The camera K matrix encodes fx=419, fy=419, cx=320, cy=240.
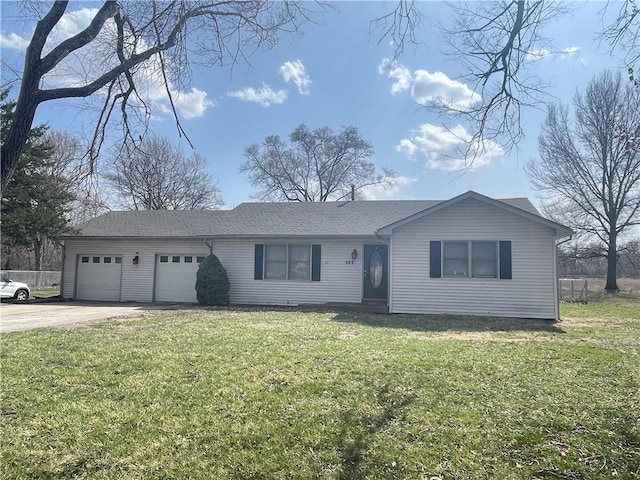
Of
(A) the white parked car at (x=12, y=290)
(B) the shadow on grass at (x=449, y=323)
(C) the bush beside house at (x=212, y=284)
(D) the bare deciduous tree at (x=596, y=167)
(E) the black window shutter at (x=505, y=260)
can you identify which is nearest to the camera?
(B) the shadow on grass at (x=449, y=323)

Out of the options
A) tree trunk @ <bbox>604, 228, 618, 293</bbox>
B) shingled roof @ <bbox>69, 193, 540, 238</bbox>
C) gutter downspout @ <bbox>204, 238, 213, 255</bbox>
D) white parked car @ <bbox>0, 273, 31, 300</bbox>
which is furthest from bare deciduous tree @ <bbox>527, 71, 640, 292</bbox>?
white parked car @ <bbox>0, 273, 31, 300</bbox>

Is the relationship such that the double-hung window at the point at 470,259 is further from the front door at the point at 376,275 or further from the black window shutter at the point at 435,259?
the front door at the point at 376,275

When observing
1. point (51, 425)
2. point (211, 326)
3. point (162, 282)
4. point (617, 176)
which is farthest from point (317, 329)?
point (617, 176)

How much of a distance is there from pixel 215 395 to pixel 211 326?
4.99 m

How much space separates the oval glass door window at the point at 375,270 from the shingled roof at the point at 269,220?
946mm

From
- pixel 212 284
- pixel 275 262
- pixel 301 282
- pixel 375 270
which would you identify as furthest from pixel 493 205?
pixel 212 284

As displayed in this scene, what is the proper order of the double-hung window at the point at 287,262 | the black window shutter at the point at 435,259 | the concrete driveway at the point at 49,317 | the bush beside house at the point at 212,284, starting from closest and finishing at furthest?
the concrete driveway at the point at 49,317 → the black window shutter at the point at 435,259 → the bush beside house at the point at 212,284 → the double-hung window at the point at 287,262

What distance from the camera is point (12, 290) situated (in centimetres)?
1705

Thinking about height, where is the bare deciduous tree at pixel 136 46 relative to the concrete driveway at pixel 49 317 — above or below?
above

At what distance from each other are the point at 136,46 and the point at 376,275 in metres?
11.0

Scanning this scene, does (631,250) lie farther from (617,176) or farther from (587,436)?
(587,436)

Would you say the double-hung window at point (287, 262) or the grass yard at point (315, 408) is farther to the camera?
the double-hung window at point (287, 262)

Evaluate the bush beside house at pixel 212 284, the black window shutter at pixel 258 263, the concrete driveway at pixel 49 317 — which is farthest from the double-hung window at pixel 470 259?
the concrete driveway at pixel 49 317

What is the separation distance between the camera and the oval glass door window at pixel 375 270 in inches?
570
